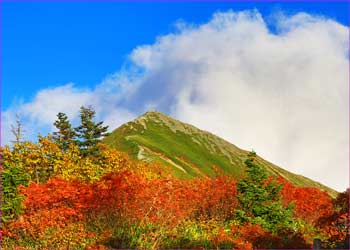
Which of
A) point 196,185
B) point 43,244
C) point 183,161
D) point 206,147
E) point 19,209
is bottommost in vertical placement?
point 43,244

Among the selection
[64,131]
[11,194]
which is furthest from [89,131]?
[11,194]

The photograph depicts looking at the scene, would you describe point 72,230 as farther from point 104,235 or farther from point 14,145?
point 14,145

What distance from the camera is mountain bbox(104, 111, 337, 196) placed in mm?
Result: 69750

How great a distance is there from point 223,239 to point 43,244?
26.1ft

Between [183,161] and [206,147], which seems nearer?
[183,161]

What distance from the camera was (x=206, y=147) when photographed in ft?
317

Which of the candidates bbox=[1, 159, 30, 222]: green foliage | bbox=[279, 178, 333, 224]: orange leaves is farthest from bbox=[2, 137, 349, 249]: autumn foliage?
bbox=[279, 178, 333, 224]: orange leaves

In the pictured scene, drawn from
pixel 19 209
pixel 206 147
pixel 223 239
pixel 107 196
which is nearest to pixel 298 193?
pixel 223 239

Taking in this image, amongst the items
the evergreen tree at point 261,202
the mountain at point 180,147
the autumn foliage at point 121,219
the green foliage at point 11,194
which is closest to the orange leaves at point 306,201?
the evergreen tree at point 261,202

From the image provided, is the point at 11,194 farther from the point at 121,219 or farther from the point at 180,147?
the point at 180,147

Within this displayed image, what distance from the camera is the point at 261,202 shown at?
2755 centimetres

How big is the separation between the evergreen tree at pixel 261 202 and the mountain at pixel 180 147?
115ft

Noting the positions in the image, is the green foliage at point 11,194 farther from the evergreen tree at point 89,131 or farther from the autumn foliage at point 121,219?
the evergreen tree at point 89,131

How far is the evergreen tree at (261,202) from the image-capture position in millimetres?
26203
